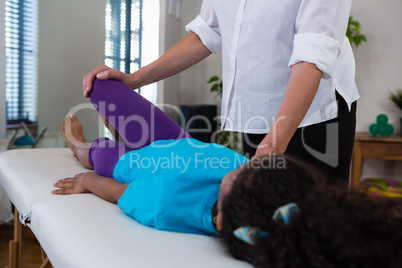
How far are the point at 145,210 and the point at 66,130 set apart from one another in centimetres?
108

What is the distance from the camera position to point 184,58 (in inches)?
57.6

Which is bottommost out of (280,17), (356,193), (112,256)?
(112,256)

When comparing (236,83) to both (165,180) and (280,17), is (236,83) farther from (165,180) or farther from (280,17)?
(165,180)

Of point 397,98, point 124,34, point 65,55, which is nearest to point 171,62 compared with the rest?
point 65,55

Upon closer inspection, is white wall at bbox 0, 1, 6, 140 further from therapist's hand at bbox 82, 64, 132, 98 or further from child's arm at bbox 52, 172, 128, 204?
child's arm at bbox 52, 172, 128, 204

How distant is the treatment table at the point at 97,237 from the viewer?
0.69 metres

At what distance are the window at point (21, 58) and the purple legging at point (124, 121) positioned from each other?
5.00 ft

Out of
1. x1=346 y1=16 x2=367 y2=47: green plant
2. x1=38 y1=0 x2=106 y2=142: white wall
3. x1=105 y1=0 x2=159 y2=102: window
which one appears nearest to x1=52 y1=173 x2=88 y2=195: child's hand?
x1=38 y1=0 x2=106 y2=142: white wall

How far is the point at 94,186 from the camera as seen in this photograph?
1178 mm

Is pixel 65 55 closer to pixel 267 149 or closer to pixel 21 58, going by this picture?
pixel 21 58

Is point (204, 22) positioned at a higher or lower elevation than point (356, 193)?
higher

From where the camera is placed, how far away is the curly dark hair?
0.52 meters

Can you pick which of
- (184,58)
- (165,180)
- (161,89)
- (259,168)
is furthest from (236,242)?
(161,89)

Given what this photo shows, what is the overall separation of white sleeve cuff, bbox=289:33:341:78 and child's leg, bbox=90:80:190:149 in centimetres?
63
